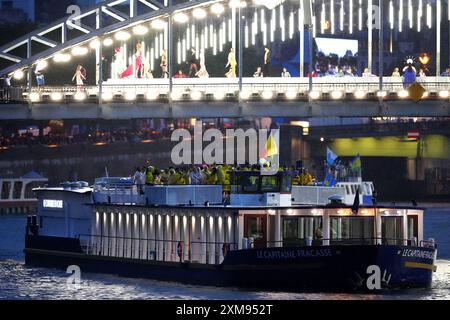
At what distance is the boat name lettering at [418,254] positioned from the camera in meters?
56.1

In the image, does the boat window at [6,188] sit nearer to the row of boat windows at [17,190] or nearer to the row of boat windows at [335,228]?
the row of boat windows at [17,190]

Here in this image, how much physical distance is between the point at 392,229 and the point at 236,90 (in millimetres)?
23860

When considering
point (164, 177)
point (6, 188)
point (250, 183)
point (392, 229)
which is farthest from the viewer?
point (6, 188)

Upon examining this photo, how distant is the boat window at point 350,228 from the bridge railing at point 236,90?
2162cm

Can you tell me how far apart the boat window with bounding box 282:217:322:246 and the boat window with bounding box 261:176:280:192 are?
3.97 feet

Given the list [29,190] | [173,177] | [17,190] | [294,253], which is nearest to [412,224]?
[294,253]

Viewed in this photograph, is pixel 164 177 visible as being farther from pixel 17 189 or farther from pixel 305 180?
pixel 17 189

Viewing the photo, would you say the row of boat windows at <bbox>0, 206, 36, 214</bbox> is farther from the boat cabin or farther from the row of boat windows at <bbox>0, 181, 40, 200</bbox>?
the boat cabin

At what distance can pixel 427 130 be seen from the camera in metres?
111

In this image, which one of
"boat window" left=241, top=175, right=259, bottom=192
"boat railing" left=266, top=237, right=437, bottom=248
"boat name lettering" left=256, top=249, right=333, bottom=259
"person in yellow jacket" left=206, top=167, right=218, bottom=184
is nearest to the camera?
"boat name lettering" left=256, top=249, right=333, bottom=259

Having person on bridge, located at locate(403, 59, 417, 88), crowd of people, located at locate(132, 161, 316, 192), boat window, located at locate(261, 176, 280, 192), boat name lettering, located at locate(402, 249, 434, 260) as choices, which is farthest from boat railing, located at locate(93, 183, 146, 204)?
person on bridge, located at locate(403, 59, 417, 88)

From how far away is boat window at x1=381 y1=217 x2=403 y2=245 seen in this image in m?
57.6

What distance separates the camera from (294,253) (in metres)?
56.0
